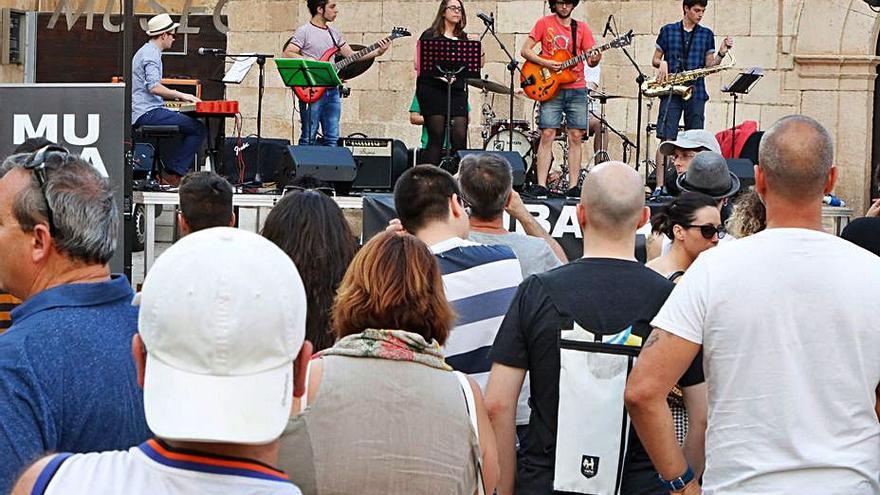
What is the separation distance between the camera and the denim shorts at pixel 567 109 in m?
11.8

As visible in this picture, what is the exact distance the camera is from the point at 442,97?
11.8m

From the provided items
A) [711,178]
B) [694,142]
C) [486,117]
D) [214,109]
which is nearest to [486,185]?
[711,178]

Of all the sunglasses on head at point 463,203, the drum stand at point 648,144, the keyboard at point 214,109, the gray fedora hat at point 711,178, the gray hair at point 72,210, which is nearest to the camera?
the gray hair at point 72,210

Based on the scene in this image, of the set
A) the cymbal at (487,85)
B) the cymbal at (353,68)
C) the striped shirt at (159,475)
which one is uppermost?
the cymbal at (353,68)

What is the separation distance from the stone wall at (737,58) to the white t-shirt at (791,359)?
37.7 feet

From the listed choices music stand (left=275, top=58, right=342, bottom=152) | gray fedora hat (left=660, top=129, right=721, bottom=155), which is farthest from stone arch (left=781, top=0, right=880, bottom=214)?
gray fedora hat (left=660, top=129, right=721, bottom=155)

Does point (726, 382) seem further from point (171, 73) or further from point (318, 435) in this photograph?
point (171, 73)

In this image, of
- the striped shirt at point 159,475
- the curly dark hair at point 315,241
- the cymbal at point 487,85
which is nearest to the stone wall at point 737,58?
the cymbal at point 487,85

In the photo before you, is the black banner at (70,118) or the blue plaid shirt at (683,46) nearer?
the black banner at (70,118)

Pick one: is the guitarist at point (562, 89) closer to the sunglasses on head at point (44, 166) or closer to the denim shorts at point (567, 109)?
the denim shorts at point (567, 109)

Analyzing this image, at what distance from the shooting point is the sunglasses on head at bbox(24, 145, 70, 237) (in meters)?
2.82

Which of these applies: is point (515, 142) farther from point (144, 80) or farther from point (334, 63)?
point (144, 80)

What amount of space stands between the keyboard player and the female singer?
202 cm

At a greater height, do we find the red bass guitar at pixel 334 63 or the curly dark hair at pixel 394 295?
the red bass guitar at pixel 334 63
